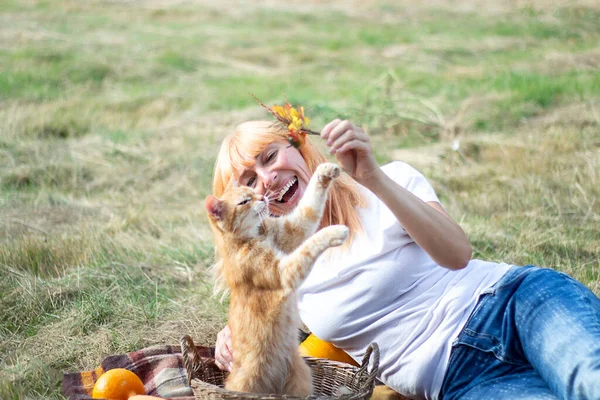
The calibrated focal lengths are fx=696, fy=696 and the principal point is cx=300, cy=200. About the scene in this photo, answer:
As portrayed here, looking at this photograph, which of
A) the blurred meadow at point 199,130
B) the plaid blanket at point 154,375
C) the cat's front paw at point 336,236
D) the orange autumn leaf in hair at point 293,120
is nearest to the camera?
the cat's front paw at point 336,236

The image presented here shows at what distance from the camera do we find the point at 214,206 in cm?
228

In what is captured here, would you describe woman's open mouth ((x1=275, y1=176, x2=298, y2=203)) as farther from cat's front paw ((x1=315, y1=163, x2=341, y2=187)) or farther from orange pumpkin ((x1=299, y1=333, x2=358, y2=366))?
orange pumpkin ((x1=299, y1=333, x2=358, y2=366))

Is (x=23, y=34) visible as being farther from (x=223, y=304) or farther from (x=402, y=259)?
(x=402, y=259)

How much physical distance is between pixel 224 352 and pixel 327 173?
0.85 meters

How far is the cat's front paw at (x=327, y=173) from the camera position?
227 centimetres

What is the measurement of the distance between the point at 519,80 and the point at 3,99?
5.74m

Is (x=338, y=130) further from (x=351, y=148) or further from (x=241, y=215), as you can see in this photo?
(x=241, y=215)

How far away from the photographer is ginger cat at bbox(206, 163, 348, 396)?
7.37 ft

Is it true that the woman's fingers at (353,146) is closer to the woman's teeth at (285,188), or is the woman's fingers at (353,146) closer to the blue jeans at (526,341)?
the woman's teeth at (285,188)

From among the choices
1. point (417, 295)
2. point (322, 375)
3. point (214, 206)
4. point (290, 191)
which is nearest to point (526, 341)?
point (417, 295)

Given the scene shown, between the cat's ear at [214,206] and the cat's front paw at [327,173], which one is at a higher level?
the cat's front paw at [327,173]

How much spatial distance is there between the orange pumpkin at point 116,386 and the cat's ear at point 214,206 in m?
0.83

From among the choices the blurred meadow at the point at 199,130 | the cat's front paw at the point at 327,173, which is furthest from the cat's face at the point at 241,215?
the blurred meadow at the point at 199,130

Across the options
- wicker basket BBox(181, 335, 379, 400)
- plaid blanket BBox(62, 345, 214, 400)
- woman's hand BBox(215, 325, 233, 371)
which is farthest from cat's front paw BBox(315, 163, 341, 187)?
plaid blanket BBox(62, 345, 214, 400)
